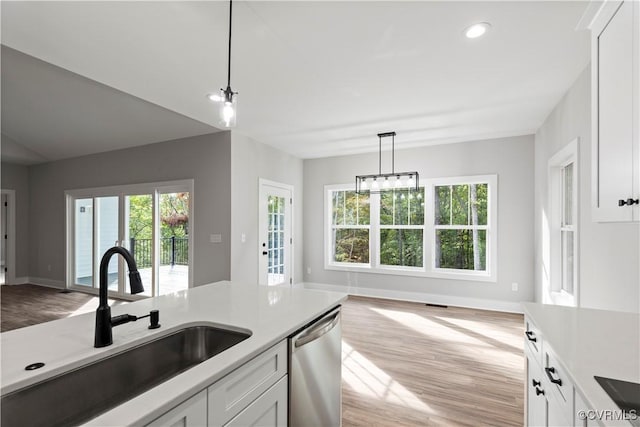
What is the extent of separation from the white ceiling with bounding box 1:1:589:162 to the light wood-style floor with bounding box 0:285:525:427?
2644 mm

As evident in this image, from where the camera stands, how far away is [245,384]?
1.12 meters

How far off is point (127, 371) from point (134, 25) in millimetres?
2079

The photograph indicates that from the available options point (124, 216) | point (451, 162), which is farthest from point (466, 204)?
point (124, 216)

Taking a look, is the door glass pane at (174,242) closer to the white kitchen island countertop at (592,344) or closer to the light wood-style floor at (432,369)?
the light wood-style floor at (432,369)

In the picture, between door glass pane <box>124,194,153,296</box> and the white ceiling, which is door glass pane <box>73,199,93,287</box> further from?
the white ceiling

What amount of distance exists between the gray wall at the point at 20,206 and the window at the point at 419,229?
261 inches

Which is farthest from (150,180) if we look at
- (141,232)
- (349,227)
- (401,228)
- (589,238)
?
(589,238)

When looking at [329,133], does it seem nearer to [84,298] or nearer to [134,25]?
[134,25]

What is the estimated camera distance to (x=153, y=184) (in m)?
4.99

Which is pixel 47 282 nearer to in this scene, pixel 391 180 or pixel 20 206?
pixel 20 206

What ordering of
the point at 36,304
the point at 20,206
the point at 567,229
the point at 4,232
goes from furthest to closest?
1. the point at 20,206
2. the point at 4,232
3. the point at 36,304
4. the point at 567,229

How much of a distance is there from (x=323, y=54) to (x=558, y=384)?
2403 mm

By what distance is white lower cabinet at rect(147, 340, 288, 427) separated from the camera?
2.93ft

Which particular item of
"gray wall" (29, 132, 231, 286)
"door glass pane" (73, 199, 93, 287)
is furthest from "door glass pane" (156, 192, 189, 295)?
"door glass pane" (73, 199, 93, 287)
